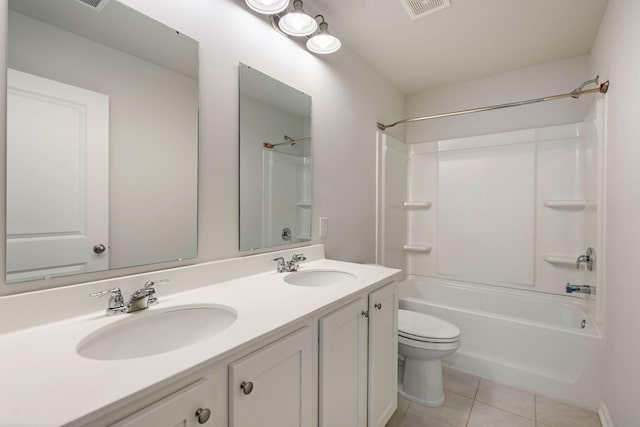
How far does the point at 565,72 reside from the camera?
237cm

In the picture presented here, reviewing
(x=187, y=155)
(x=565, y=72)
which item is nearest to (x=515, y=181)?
(x=565, y=72)

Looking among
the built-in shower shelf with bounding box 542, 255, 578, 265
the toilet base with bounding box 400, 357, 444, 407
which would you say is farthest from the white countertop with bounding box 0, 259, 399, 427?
the built-in shower shelf with bounding box 542, 255, 578, 265

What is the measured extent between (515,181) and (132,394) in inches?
117

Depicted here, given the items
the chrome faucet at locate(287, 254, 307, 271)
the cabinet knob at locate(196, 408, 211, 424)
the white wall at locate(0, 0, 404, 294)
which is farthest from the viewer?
Result: the chrome faucet at locate(287, 254, 307, 271)

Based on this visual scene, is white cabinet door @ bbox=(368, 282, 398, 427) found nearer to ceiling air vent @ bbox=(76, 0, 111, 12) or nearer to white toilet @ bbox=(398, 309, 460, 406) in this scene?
white toilet @ bbox=(398, 309, 460, 406)

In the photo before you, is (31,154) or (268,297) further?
(268,297)

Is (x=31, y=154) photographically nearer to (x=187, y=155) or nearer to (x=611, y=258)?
(x=187, y=155)

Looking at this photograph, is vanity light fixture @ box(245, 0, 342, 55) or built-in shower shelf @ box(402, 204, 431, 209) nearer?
vanity light fixture @ box(245, 0, 342, 55)

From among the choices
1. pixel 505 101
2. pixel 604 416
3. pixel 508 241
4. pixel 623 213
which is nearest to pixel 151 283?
pixel 623 213

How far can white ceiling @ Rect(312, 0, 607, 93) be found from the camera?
175 centimetres

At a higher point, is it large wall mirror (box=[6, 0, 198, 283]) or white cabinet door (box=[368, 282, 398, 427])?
large wall mirror (box=[6, 0, 198, 283])

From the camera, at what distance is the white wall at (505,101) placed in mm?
2350

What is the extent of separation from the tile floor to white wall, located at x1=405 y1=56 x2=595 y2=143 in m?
2.12

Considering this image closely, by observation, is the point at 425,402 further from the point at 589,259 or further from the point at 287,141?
the point at 287,141
